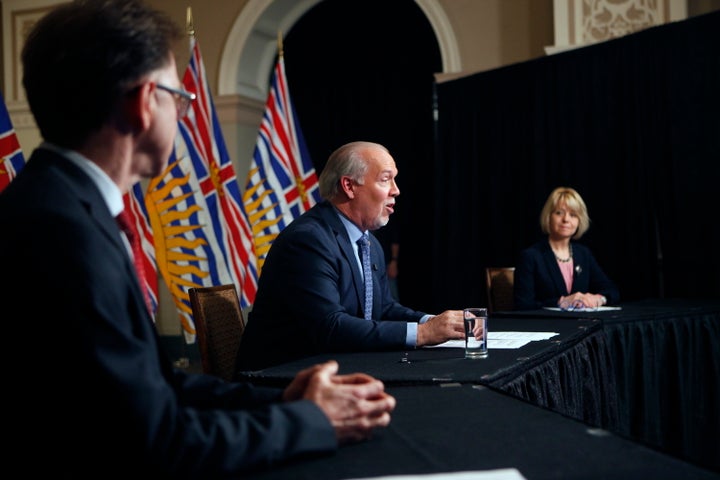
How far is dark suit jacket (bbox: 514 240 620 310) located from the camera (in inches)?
163

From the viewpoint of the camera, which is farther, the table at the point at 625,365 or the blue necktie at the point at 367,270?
the blue necktie at the point at 367,270

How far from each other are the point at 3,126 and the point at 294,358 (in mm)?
2390

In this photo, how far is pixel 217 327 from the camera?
2.62 metres

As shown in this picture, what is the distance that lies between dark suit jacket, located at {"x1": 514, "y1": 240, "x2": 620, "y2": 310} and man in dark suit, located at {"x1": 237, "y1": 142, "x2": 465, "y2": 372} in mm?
1502

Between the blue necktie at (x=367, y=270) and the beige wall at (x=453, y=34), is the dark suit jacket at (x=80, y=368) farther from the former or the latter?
the beige wall at (x=453, y=34)

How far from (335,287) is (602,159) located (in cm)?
331

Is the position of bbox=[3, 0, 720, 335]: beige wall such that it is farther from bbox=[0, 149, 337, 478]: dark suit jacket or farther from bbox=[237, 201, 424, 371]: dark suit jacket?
bbox=[0, 149, 337, 478]: dark suit jacket

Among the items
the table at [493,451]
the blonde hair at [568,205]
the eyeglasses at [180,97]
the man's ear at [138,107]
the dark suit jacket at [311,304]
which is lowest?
the table at [493,451]

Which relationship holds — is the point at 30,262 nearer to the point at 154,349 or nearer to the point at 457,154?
the point at 154,349

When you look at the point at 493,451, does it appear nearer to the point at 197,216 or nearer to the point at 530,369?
the point at 530,369

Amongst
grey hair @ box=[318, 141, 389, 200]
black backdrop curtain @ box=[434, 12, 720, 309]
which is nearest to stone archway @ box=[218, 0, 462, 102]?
black backdrop curtain @ box=[434, 12, 720, 309]

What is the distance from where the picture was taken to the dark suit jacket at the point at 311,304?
2174 mm

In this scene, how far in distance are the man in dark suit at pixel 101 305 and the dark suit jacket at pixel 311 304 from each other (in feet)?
3.17

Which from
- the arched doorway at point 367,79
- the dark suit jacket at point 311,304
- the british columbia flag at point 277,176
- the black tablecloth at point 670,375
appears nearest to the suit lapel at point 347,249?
the dark suit jacket at point 311,304
